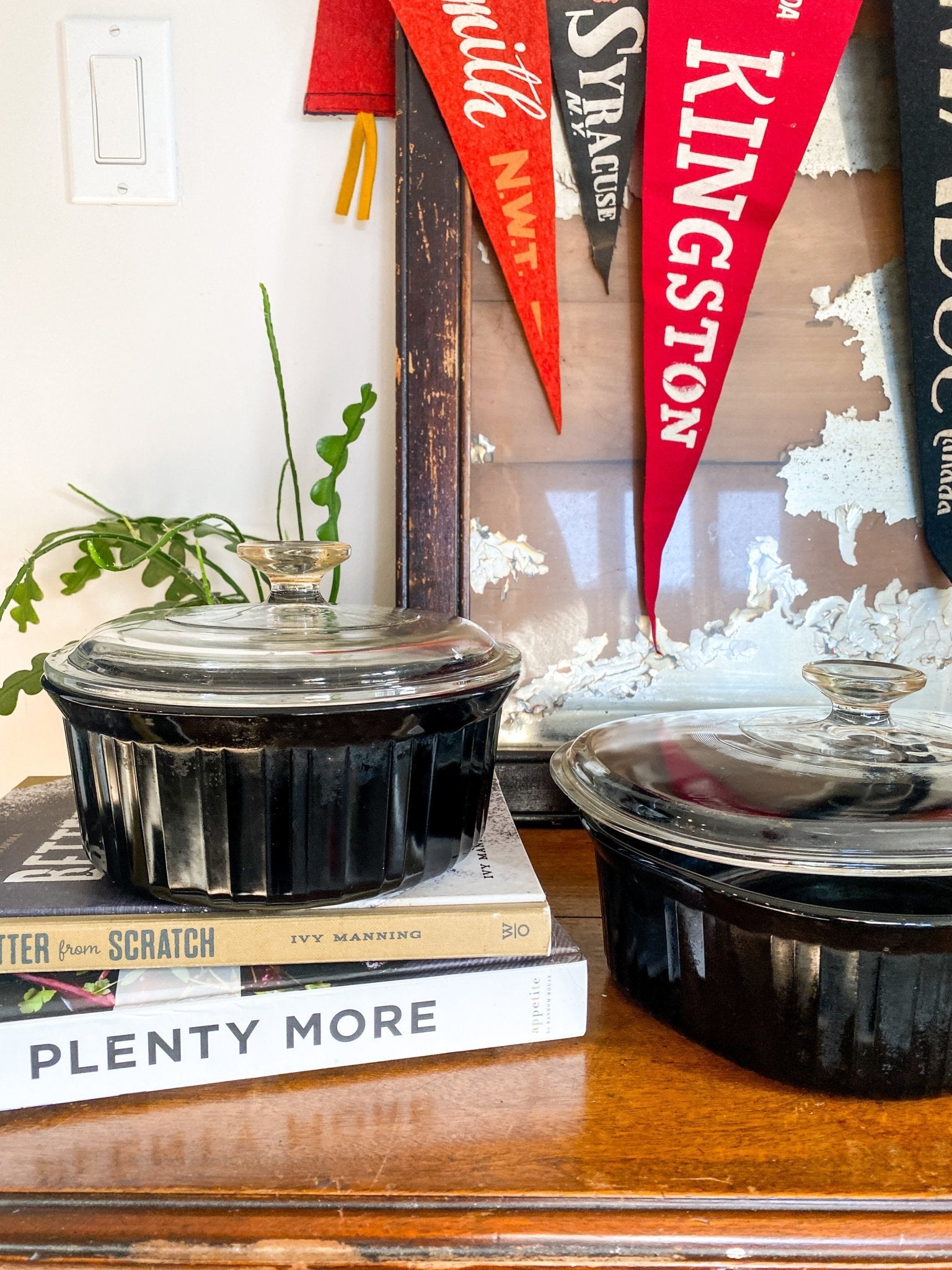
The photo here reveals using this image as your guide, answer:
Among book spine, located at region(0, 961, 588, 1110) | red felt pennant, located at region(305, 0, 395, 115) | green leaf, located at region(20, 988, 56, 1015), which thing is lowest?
book spine, located at region(0, 961, 588, 1110)

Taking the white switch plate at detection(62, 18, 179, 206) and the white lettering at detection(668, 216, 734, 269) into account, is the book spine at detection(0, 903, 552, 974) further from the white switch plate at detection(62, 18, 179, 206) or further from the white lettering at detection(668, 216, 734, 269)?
the white switch plate at detection(62, 18, 179, 206)

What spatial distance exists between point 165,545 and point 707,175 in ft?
1.99

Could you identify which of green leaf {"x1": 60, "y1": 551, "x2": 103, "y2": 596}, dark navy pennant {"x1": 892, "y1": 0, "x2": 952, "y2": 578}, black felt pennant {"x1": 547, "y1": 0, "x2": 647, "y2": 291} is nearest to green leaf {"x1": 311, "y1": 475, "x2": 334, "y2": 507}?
green leaf {"x1": 60, "y1": 551, "x2": 103, "y2": 596}

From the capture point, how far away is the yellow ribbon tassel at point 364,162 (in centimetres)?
88

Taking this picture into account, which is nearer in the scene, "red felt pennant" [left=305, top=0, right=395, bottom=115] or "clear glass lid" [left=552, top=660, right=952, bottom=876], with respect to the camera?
"clear glass lid" [left=552, top=660, right=952, bottom=876]

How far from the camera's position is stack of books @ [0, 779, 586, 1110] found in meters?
0.49

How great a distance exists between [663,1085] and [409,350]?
626 mm

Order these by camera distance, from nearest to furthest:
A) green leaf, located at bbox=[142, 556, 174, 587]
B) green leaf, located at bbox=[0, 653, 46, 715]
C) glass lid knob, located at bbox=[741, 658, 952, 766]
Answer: glass lid knob, located at bbox=[741, 658, 952, 766] < green leaf, located at bbox=[0, 653, 46, 715] < green leaf, located at bbox=[142, 556, 174, 587]

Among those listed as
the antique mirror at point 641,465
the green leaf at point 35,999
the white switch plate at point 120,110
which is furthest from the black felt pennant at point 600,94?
the green leaf at point 35,999

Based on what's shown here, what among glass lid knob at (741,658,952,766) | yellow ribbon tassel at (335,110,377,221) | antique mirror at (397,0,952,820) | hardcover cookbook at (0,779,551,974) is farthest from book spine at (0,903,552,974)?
yellow ribbon tassel at (335,110,377,221)

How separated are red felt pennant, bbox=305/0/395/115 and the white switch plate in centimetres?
15

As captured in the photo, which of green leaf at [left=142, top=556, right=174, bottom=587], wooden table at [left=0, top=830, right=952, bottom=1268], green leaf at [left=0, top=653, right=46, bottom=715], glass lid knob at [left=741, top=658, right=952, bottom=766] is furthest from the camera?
green leaf at [left=142, top=556, right=174, bottom=587]

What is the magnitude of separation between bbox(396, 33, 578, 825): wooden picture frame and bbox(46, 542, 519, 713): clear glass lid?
0.18 meters

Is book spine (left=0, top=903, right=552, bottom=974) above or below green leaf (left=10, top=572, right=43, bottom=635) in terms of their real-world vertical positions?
below
